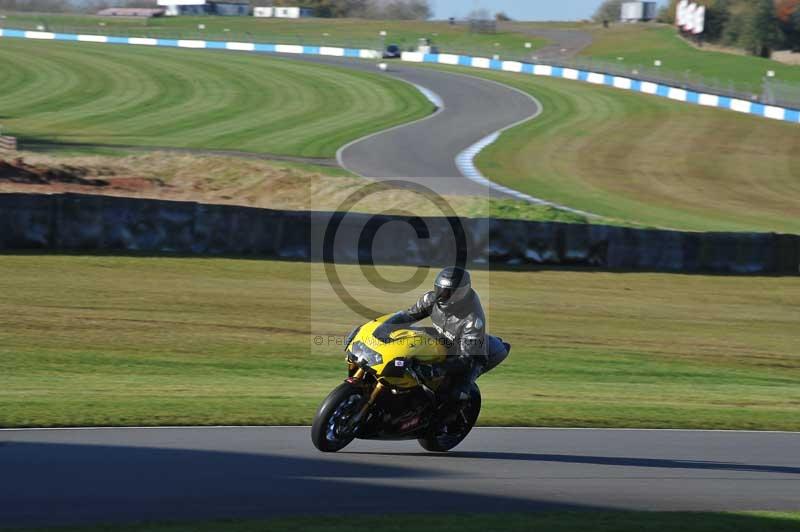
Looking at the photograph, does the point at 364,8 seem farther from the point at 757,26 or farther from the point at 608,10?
the point at 757,26

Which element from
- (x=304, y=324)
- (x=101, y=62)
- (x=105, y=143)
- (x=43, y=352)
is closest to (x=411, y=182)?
(x=105, y=143)

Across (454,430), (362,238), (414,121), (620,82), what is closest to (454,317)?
(454,430)

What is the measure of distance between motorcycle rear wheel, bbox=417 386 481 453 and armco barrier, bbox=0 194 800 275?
39.3ft

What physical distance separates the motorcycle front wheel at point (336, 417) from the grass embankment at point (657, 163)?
23.5m

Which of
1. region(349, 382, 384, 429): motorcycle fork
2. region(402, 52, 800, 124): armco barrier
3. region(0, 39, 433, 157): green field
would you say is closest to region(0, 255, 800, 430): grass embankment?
region(349, 382, 384, 429): motorcycle fork

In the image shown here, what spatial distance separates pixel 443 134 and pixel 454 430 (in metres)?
39.3

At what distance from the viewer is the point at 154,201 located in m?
22.1

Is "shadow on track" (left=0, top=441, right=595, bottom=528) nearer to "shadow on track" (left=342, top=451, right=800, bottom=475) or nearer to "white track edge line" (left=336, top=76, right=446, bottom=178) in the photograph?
"shadow on track" (left=342, top=451, right=800, bottom=475)

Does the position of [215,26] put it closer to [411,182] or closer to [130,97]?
[130,97]

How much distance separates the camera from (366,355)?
960 centimetres

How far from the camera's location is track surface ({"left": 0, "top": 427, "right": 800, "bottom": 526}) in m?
8.25

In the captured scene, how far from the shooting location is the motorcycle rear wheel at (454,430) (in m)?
10.6

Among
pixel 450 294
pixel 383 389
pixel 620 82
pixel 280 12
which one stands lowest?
pixel 383 389

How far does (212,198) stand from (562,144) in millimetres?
20845
